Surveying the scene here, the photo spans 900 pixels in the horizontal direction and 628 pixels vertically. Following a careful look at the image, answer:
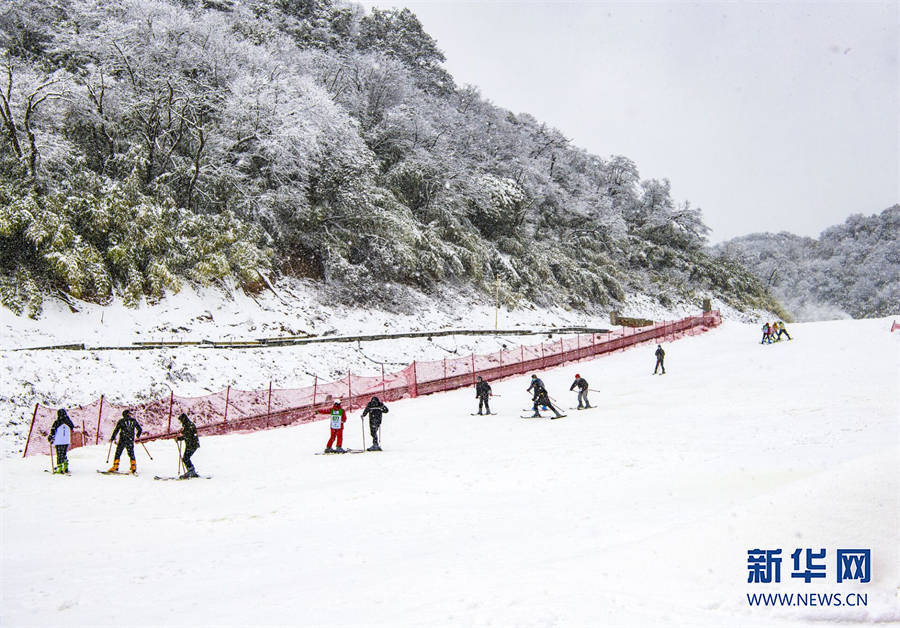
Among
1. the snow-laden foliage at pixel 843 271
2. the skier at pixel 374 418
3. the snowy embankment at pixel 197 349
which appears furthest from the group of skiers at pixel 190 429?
the snow-laden foliage at pixel 843 271

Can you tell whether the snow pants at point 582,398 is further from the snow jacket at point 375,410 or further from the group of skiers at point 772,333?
the group of skiers at point 772,333

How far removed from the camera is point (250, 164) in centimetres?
3462

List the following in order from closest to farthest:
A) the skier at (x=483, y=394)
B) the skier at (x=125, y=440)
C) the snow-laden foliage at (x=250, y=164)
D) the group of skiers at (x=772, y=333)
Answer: the skier at (x=125, y=440)
the skier at (x=483, y=394)
the snow-laden foliage at (x=250, y=164)
the group of skiers at (x=772, y=333)

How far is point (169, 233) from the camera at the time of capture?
1111 inches

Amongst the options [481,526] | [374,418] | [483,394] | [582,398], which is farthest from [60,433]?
[582,398]

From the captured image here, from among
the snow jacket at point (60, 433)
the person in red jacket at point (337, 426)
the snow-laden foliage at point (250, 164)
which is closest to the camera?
the snow jacket at point (60, 433)

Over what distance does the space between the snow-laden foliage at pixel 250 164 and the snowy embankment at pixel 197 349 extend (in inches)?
54.9

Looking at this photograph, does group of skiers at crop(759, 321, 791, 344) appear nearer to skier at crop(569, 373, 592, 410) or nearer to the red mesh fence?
the red mesh fence

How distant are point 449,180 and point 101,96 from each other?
24870mm

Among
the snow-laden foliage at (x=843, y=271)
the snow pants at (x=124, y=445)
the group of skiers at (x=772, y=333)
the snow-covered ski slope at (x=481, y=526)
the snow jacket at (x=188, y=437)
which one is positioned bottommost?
the snow-covered ski slope at (x=481, y=526)

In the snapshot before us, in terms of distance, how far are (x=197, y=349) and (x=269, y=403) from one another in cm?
595

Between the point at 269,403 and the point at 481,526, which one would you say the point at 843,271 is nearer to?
the point at 269,403

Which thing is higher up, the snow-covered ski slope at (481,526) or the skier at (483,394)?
the skier at (483,394)

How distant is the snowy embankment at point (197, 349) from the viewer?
61.2 ft
